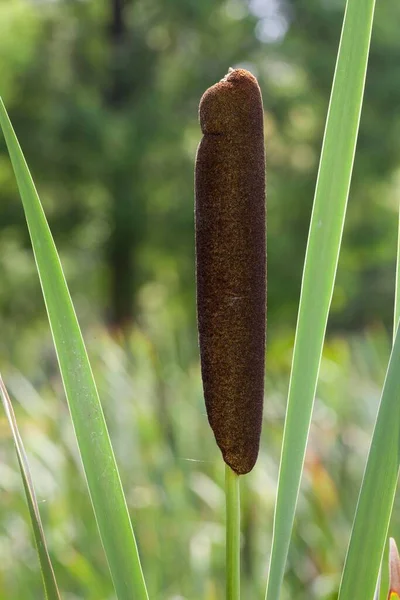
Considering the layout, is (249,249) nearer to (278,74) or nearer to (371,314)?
(278,74)

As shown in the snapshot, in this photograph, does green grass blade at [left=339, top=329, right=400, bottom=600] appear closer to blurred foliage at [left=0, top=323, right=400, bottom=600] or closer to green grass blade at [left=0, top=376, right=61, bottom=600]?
green grass blade at [left=0, top=376, right=61, bottom=600]

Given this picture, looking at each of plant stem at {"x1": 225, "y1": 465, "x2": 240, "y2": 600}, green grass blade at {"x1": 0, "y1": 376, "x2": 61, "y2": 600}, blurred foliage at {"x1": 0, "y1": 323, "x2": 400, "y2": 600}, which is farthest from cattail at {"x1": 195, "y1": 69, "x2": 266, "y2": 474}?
blurred foliage at {"x1": 0, "y1": 323, "x2": 400, "y2": 600}

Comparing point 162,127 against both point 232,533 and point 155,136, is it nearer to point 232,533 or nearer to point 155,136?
point 155,136

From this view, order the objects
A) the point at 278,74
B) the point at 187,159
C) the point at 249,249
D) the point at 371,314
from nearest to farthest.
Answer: the point at 249,249 < the point at 187,159 < the point at 278,74 < the point at 371,314

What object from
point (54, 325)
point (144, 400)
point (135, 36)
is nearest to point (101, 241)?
point (135, 36)

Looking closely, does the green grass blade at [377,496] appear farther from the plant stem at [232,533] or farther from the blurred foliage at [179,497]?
the blurred foliage at [179,497]

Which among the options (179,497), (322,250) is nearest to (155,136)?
(179,497)

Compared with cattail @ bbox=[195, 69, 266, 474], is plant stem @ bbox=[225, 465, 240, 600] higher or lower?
lower
